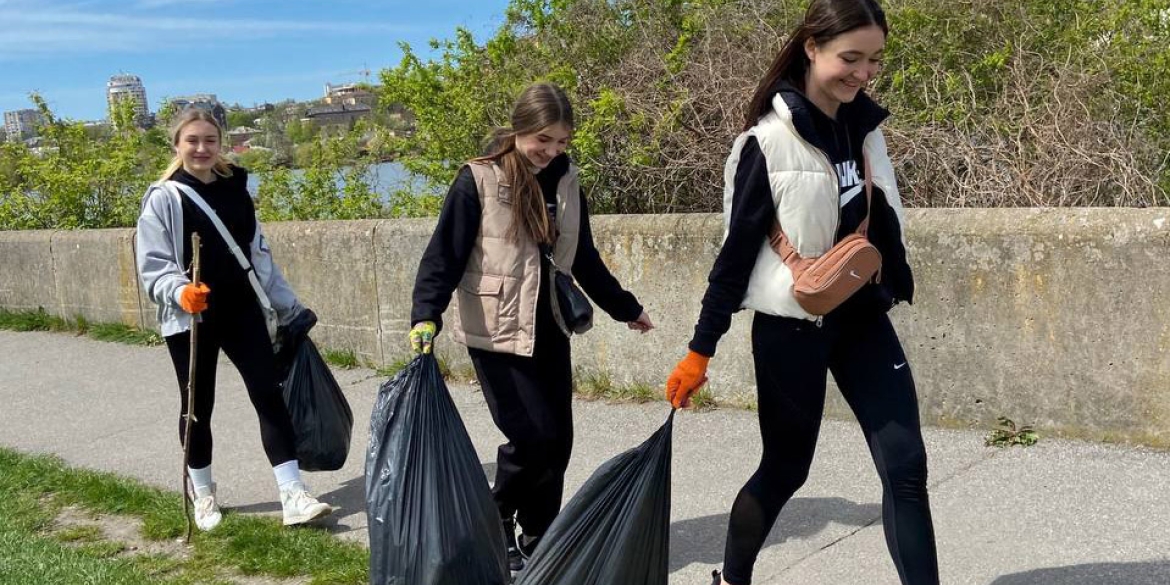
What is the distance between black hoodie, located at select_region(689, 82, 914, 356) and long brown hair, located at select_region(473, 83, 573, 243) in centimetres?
75

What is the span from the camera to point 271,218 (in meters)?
8.77

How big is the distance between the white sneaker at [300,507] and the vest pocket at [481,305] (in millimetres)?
1244

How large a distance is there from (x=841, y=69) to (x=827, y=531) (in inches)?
70.8

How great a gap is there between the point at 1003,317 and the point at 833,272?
2143 mm

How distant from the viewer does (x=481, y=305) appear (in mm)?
3666

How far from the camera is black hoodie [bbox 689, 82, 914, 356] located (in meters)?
2.97

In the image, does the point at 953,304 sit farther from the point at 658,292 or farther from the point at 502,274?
the point at 502,274

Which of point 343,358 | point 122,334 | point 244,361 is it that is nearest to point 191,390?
point 244,361

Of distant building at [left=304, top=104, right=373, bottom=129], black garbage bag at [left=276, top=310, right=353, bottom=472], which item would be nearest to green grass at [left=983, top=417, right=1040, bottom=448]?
black garbage bag at [left=276, top=310, right=353, bottom=472]

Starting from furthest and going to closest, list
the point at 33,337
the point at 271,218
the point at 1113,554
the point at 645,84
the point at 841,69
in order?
the point at 33,337 → the point at 271,218 → the point at 645,84 → the point at 1113,554 → the point at 841,69

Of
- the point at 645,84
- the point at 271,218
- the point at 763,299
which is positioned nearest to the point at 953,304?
the point at 763,299

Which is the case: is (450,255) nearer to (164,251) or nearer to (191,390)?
(164,251)

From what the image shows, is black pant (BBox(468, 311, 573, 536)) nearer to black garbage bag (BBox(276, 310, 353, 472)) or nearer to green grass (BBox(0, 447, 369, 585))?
green grass (BBox(0, 447, 369, 585))

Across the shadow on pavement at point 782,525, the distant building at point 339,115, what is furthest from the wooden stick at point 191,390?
the distant building at point 339,115
